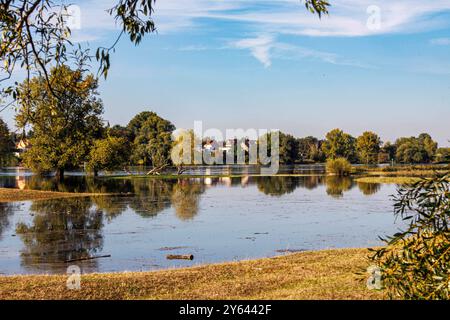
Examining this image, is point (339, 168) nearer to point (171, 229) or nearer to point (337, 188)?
point (337, 188)

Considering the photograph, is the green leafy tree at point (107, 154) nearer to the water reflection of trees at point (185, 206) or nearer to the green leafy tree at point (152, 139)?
the water reflection of trees at point (185, 206)

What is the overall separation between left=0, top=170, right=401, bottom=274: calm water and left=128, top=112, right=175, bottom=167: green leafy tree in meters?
49.4

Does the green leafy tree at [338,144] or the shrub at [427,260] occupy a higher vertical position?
the green leafy tree at [338,144]

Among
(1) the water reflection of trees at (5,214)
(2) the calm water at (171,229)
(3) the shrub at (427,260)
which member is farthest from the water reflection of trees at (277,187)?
(3) the shrub at (427,260)

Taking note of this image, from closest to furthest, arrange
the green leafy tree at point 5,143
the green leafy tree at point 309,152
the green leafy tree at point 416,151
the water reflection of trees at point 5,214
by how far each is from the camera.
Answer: the water reflection of trees at point 5,214
the green leafy tree at point 5,143
the green leafy tree at point 416,151
the green leafy tree at point 309,152

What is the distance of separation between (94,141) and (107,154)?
249 cm

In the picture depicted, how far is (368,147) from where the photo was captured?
139500 mm

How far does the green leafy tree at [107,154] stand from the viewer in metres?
49.4

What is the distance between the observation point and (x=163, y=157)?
82.3 meters

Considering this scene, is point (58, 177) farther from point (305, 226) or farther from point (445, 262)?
point (445, 262)

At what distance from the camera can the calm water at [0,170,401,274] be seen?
579 inches

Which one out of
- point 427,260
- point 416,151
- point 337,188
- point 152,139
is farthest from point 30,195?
Answer: point 416,151

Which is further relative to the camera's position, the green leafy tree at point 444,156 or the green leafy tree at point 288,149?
the green leafy tree at point 288,149
